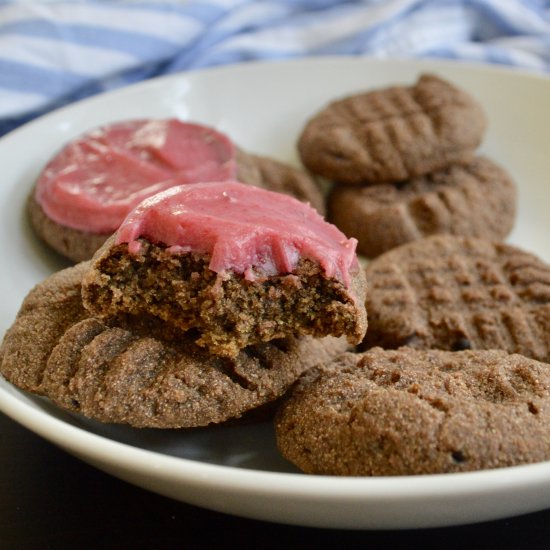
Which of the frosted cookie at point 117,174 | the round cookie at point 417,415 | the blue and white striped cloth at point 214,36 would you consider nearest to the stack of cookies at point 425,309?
the round cookie at point 417,415

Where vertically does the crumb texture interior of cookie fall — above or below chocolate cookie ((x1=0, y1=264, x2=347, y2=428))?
above

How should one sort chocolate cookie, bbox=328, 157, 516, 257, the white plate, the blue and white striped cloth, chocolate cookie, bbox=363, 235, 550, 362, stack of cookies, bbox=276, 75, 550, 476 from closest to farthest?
the white plate < stack of cookies, bbox=276, 75, 550, 476 < chocolate cookie, bbox=363, 235, 550, 362 < chocolate cookie, bbox=328, 157, 516, 257 < the blue and white striped cloth

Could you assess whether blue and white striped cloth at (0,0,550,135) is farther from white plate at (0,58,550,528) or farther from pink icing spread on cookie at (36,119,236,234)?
pink icing spread on cookie at (36,119,236,234)

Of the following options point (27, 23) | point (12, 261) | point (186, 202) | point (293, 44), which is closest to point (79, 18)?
point (27, 23)

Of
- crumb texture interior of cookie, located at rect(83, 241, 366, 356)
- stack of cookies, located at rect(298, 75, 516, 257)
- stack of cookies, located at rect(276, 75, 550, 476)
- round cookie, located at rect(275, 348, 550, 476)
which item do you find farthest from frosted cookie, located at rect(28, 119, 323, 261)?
round cookie, located at rect(275, 348, 550, 476)

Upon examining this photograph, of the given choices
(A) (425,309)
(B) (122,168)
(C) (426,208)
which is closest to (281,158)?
(C) (426,208)
